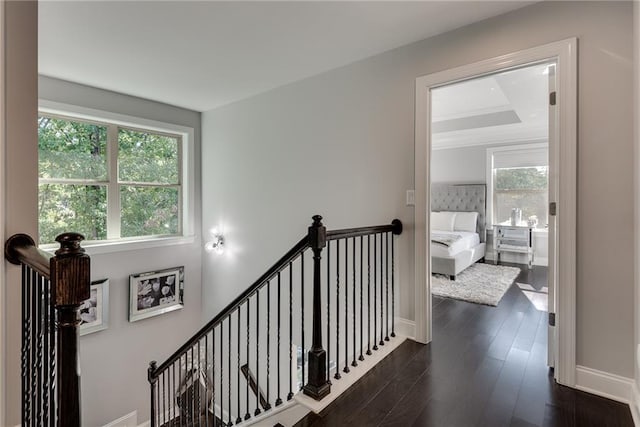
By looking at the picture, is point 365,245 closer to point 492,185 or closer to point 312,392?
point 312,392

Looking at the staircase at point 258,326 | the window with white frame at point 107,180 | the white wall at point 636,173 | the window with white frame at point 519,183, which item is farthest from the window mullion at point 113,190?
the window with white frame at point 519,183

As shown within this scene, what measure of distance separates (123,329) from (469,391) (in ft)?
12.8

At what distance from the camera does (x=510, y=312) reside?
320 centimetres

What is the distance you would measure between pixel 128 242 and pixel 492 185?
6.25m

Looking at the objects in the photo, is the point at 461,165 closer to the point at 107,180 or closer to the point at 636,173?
the point at 636,173

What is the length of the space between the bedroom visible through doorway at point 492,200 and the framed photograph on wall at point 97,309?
3.71 m

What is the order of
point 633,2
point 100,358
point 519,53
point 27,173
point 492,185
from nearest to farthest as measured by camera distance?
1. point 27,173
2. point 633,2
3. point 519,53
4. point 100,358
5. point 492,185

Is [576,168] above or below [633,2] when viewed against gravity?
below

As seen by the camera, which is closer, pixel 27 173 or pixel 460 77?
pixel 27 173

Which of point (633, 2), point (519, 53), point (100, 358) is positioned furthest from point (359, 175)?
point (100, 358)

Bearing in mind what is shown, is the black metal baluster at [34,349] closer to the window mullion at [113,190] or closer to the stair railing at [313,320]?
the stair railing at [313,320]

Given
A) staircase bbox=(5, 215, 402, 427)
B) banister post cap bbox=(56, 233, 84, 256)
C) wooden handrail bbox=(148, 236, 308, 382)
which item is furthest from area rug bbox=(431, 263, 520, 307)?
banister post cap bbox=(56, 233, 84, 256)

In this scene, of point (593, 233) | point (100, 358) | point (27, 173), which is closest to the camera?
point (27, 173)

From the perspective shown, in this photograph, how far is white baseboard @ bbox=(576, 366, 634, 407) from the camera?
1735mm
